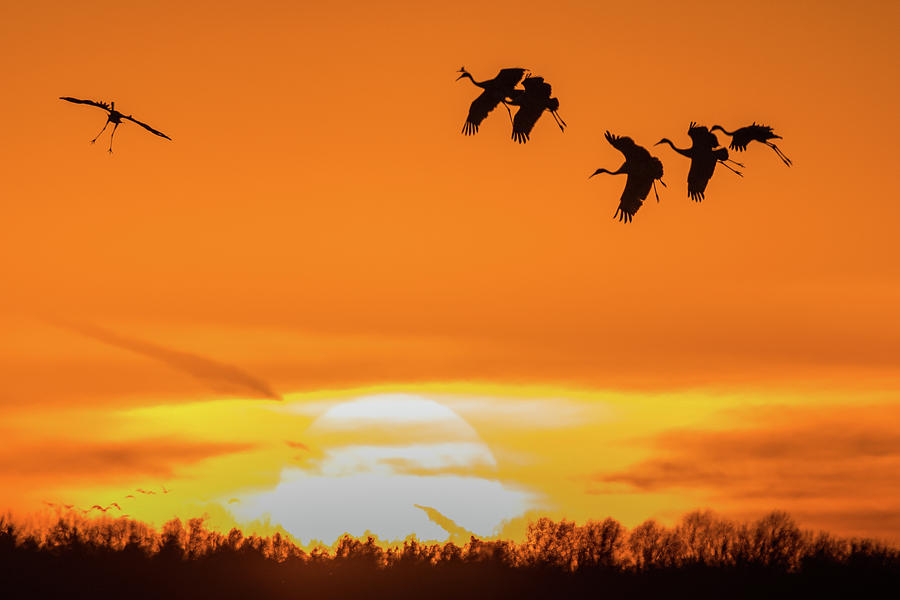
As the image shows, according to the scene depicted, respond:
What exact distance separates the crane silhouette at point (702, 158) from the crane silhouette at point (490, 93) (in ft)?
6.81

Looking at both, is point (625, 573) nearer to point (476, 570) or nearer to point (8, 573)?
point (476, 570)

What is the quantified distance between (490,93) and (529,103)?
0.67m

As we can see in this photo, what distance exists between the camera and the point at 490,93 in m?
18.6

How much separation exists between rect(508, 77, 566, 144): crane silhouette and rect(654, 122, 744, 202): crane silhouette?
1519 mm

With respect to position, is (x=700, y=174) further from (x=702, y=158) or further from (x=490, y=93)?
(x=490, y=93)

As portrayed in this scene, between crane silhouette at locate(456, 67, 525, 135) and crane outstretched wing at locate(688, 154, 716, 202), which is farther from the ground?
crane silhouette at locate(456, 67, 525, 135)

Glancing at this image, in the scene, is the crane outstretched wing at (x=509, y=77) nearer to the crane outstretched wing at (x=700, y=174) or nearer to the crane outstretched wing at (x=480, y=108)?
the crane outstretched wing at (x=480, y=108)

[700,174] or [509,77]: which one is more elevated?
[509,77]

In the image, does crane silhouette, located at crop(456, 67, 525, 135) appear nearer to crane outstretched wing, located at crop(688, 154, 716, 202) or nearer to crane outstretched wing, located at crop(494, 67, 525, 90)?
crane outstretched wing, located at crop(494, 67, 525, 90)

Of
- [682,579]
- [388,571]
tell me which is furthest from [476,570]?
[682,579]

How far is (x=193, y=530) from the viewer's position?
95625 millimetres

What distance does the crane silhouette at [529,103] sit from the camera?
1794 centimetres

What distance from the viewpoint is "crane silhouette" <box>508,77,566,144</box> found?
17938 millimetres

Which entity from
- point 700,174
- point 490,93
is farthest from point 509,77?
point 700,174
